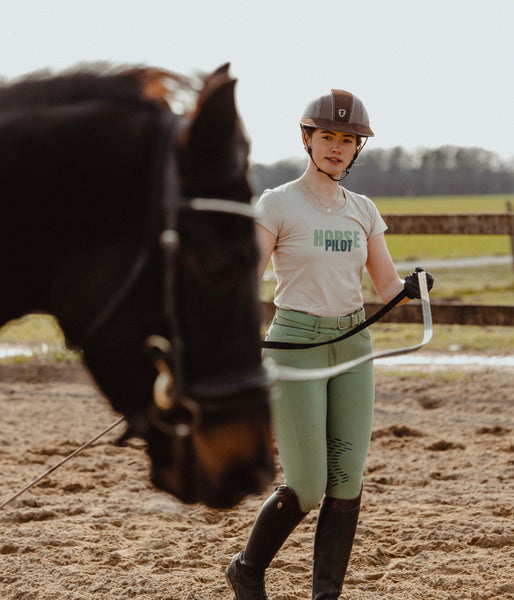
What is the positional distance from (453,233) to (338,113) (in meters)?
4.74

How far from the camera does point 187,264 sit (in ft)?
5.44

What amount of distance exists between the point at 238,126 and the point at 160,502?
3248mm

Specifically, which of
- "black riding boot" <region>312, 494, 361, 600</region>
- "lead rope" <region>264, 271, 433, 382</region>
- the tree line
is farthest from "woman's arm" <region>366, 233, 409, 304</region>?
the tree line

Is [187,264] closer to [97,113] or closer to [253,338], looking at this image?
[253,338]

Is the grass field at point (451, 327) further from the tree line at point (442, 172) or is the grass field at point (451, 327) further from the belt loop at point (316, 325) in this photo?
the tree line at point (442, 172)

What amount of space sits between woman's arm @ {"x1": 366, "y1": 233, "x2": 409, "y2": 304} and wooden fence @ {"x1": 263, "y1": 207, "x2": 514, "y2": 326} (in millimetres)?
4075

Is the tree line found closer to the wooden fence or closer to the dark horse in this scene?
the wooden fence

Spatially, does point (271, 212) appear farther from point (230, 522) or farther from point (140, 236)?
point (230, 522)

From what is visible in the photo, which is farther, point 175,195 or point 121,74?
point 121,74

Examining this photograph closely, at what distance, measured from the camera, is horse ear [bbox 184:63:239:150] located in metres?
1.57

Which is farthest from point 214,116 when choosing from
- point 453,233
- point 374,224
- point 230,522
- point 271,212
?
point 453,233

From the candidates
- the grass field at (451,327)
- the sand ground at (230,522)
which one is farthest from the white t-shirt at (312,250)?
the sand ground at (230,522)

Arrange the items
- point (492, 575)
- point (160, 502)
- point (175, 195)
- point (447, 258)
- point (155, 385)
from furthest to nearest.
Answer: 1. point (447, 258)
2. point (160, 502)
3. point (492, 575)
4. point (155, 385)
5. point (175, 195)

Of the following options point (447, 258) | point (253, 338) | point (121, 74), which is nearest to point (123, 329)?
point (253, 338)
